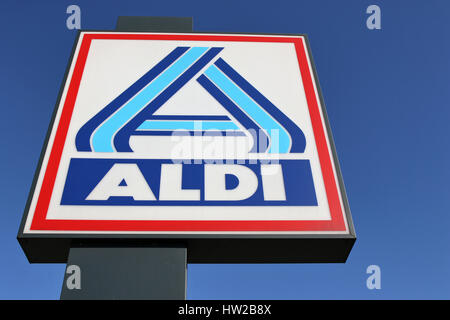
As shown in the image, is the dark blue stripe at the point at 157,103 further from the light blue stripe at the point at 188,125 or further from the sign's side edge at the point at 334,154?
the sign's side edge at the point at 334,154

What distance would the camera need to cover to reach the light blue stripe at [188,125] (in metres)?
2.64

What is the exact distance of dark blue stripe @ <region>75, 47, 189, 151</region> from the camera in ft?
8.29

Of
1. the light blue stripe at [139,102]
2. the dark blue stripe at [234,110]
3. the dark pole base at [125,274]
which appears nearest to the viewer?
the dark pole base at [125,274]

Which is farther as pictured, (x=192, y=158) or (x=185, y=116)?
(x=185, y=116)

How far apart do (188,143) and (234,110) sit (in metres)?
0.43

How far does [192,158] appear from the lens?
2.48m

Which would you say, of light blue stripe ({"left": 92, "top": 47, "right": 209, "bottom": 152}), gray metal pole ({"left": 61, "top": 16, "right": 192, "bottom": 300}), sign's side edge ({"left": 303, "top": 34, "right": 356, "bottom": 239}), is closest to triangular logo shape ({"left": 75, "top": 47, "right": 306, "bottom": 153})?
light blue stripe ({"left": 92, "top": 47, "right": 209, "bottom": 152})

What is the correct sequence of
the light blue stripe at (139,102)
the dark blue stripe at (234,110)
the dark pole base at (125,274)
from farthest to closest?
1. the dark blue stripe at (234,110)
2. the light blue stripe at (139,102)
3. the dark pole base at (125,274)

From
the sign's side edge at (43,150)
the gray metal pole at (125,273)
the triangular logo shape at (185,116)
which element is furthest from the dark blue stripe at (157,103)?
the gray metal pole at (125,273)

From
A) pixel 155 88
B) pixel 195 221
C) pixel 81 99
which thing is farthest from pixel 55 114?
pixel 195 221

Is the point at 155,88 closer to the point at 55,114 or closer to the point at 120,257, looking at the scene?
the point at 55,114

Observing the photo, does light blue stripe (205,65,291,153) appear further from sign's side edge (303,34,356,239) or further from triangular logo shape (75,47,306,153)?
sign's side edge (303,34,356,239)

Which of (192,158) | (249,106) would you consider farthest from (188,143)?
(249,106)

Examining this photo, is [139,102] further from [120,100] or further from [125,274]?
[125,274]
